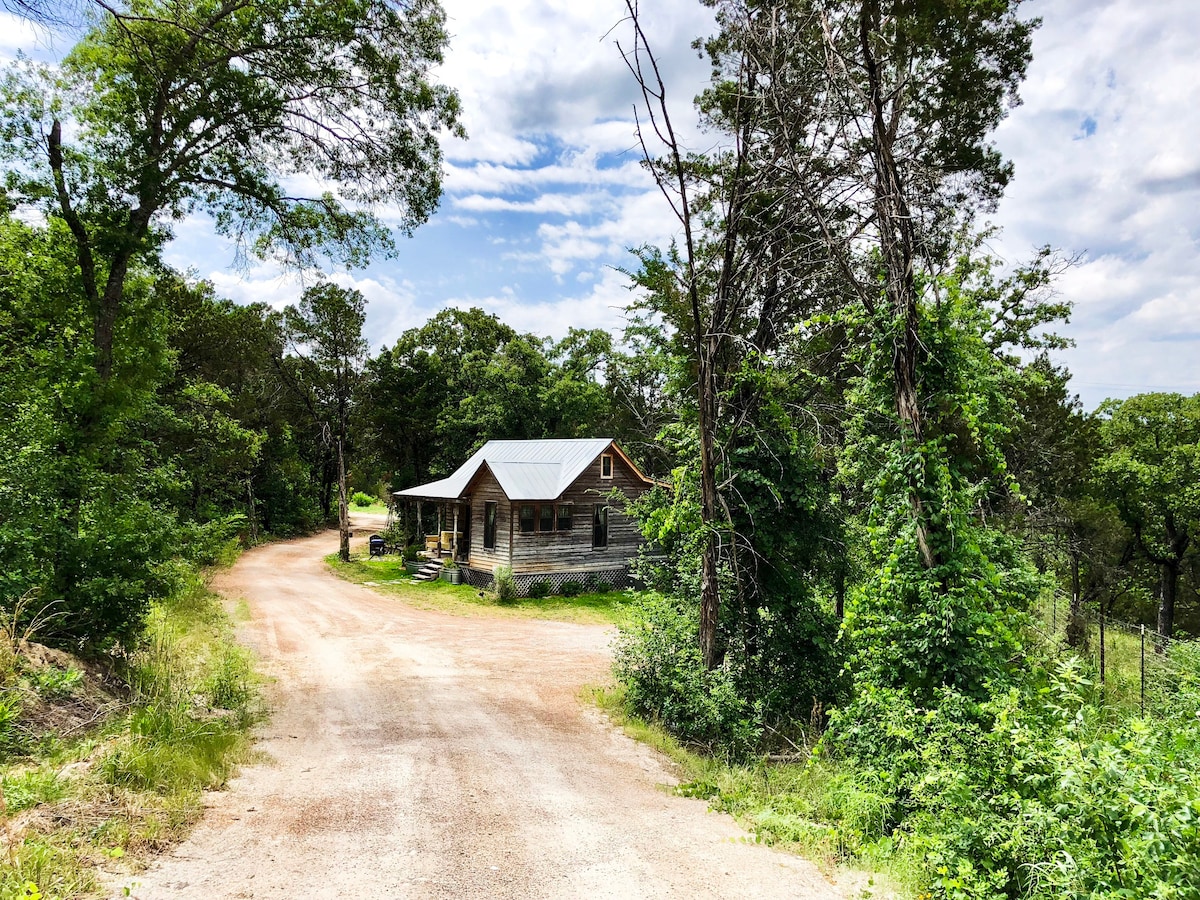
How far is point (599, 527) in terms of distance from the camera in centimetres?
2619

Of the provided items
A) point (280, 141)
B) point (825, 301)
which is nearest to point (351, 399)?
point (280, 141)

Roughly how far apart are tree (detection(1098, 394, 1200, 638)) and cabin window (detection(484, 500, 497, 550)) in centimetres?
2600

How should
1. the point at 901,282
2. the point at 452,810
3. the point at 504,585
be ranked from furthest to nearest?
the point at 504,585
the point at 901,282
the point at 452,810

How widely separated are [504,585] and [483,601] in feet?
3.05

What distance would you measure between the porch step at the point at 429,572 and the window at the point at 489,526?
321 centimetres

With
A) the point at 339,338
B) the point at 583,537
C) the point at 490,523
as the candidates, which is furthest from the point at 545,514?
the point at 339,338

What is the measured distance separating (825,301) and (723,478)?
15.3 ft

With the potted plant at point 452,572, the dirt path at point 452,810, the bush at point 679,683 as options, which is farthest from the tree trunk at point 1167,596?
the potted plant at point 452,572

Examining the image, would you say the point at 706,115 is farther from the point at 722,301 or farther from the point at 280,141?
the point at 280,141

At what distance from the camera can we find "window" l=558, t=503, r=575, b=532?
25.1 metres

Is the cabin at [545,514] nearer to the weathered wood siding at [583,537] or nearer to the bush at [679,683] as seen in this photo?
the weathered wood siding at [583,537]

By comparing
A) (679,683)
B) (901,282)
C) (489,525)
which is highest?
(901,282)

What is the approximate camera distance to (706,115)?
13.1 meters

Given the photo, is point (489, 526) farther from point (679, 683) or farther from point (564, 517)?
point (679, 683)
